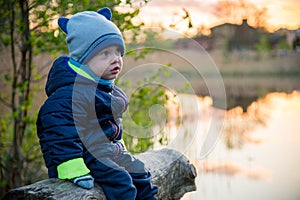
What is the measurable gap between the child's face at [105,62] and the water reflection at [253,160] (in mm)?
3570

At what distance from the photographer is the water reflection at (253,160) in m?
6.41

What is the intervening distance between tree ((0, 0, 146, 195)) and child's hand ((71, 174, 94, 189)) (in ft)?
5.68

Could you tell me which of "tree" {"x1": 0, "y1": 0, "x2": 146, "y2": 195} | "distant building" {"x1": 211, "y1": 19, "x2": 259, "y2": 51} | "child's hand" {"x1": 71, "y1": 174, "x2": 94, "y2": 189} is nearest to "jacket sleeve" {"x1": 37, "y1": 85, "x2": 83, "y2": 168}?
"child's hand" {"x1": 71, "y1": 174, "x2": 94, "y2": 189}

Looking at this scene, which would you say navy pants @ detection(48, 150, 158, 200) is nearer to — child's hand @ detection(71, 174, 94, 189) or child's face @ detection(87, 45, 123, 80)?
child's hand @ detection(71, 174, 94, 189)

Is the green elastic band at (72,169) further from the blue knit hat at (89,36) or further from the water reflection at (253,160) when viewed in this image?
the water reflection at (253,160)

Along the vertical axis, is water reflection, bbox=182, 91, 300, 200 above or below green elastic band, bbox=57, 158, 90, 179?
below

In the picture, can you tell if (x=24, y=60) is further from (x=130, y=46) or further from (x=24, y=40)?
(x=130, y=46)

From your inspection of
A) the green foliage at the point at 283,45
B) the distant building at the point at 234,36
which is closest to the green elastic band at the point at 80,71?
the distant building at the point at 234,36

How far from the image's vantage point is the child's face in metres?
2.35

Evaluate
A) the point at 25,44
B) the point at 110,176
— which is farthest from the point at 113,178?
the point at 25,44

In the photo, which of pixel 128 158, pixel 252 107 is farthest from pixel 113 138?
pixel 252 107

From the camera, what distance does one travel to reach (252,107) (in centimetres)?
1076

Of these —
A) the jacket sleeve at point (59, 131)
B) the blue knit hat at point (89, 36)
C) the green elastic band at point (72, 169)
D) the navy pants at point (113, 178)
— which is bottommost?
the navy pants at point (113, 178)

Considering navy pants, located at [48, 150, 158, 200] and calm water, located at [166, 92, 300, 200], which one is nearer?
navy pants, located at [48, 150, 158, 200]
